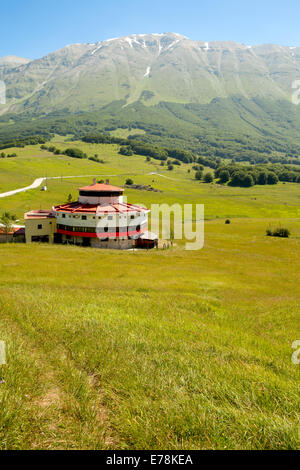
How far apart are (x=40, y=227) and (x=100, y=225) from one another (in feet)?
51.5

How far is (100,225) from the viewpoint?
7294cm

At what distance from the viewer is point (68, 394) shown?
7.96 m

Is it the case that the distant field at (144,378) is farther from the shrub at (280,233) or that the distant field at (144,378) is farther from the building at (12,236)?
the shrub at (280,233)

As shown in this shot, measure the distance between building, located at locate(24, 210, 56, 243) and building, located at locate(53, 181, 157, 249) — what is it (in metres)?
1.55

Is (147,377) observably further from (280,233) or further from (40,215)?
(280,233)

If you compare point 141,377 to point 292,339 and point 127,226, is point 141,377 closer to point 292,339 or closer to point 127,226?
point 292,339

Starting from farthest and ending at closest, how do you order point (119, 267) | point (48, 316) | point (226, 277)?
point (119, 267)
point (226, 277)
point (48, 316)

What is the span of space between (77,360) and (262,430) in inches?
236

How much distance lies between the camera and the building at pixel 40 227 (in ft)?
242

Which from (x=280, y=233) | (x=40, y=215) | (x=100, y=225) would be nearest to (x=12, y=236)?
(x=40, y=215)

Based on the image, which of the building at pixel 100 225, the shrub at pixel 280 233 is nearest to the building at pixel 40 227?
the building at pixel 100 225

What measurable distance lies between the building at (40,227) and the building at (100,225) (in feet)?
5.08

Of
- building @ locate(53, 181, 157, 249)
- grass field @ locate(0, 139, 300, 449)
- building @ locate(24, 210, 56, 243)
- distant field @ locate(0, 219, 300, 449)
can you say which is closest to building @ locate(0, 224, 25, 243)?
building @ locate(24, 210, 56, 243)
